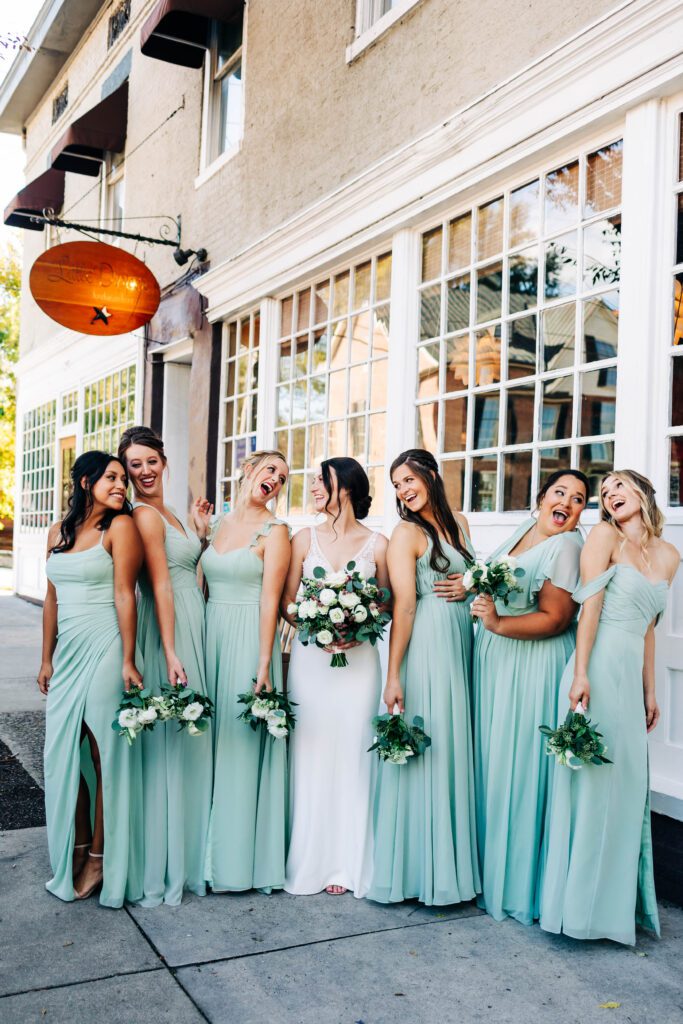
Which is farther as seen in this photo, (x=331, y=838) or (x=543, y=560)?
A: (x=331, y=838)

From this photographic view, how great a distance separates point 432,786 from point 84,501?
194cm

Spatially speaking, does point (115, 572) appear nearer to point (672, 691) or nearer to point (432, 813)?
point (432, 813)

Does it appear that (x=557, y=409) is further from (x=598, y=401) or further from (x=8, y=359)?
(x=8, y=359)

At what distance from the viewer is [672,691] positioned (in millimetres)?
4090

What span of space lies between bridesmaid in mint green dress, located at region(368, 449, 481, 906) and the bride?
0.39 feet

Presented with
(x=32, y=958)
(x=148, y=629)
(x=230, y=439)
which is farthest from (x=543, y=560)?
(x=230, y=439)

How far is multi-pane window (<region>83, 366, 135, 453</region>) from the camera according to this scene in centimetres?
1096

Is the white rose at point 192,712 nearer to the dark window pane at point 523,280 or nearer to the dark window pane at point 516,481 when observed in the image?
the dark window pane at point 516,481

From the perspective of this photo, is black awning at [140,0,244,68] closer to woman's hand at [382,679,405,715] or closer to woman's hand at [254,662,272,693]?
woman's hand at [254,662,272,693]

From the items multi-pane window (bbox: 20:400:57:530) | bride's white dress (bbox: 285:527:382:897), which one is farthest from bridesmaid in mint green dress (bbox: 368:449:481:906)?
multi-pane window (bbox: 20:400:57:530)

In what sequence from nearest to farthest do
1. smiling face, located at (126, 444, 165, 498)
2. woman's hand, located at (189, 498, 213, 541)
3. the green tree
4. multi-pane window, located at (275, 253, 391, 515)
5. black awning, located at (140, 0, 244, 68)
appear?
smiling face, located at (126, 444, 165, 498) → woman's hand, located at (189, 498, 213, 541) → multi-pane window, located at (275, 253, 391, 515) → black awning, located at (140, 0, 244, 68) → the green tree

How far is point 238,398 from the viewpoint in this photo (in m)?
8.48

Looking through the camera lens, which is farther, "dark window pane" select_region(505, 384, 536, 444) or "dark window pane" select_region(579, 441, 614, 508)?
"dark window pane" select_region(505, 384, 536, 444)

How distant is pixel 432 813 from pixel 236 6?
24.6 ft
